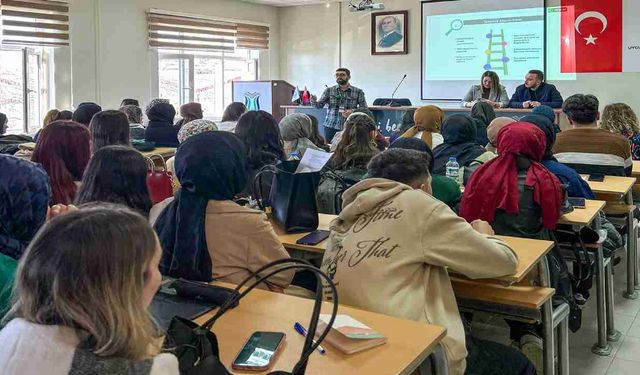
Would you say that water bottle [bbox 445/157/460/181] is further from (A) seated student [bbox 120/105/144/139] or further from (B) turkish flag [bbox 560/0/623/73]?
(B) turkish flag [bbox 560/0/623/73]

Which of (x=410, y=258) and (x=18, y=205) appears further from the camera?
(x=410, y=258)

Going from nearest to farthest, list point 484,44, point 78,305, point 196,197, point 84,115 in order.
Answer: point 78,305, point 196,197, point 84,115, point 484,44

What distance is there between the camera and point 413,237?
6.46 ft

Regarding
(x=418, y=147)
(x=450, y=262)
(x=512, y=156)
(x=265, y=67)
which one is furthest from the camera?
(x=265, y=67)

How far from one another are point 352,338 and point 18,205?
3.14 feet

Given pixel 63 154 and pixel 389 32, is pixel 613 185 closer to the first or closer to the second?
pixel 63 154

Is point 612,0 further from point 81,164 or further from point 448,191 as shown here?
point 81,164

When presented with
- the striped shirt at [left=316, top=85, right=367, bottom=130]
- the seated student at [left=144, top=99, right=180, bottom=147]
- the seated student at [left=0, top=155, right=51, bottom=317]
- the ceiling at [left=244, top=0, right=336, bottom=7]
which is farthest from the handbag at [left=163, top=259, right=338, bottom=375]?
the ceiling at [left=244, top=0, right=336, bottom=7]

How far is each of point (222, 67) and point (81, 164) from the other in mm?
7341

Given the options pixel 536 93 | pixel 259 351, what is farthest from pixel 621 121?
pixel 259 351

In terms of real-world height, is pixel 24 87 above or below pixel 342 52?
below

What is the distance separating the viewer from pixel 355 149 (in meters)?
4.05

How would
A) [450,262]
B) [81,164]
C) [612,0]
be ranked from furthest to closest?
[612,0] < [81,164] < [450,262]

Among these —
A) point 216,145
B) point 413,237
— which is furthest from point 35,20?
point 413,237
